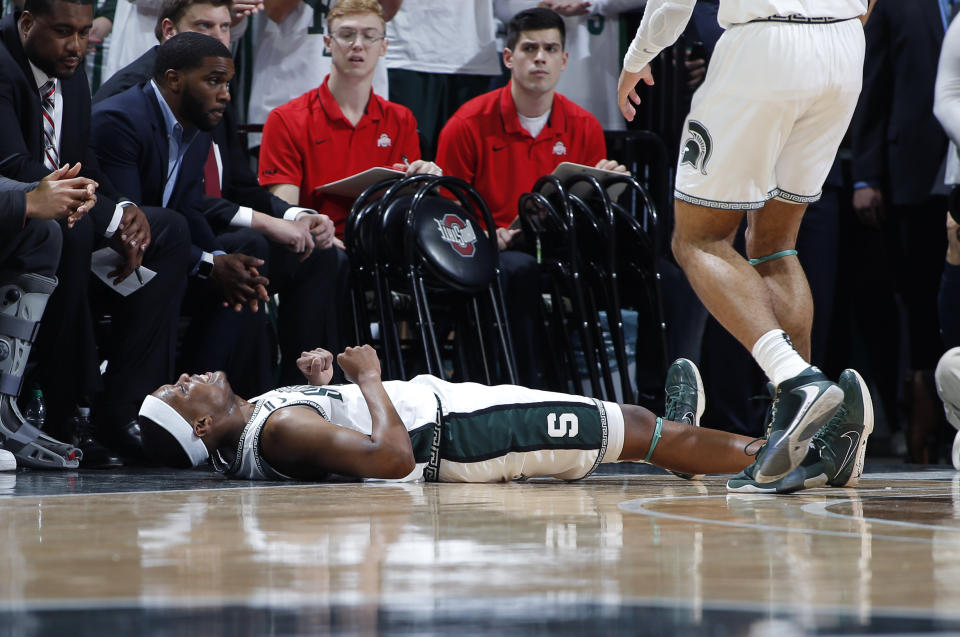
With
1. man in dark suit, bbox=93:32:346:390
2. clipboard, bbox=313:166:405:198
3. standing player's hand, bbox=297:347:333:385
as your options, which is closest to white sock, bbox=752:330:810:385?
standing player's hand, bbox=297:347:333:385

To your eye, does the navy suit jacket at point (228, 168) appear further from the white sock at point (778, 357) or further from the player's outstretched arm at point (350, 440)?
the white sock at point (778, 357)

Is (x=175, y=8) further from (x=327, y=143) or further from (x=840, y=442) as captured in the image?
(x=840, y=442)

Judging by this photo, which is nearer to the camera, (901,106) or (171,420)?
(171,420)

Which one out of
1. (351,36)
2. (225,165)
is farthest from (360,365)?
(351,36)

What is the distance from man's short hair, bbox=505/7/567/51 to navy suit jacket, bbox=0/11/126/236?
1890 mm

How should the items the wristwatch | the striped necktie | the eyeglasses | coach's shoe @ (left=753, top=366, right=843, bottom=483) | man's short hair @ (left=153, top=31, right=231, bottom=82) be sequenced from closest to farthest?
coach's shoe @ (left=753, top=366, right=843, bottom=483) → the striped necktie → the wristwatch → man's short hair @ (left=153, top=31, right=231, bottom=82) → the eyeglasses

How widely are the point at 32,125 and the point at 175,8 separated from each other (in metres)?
1.02

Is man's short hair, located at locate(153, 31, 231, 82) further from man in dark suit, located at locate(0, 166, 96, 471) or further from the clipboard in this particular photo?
man in dark suit, located at locate(0, 166, 96, 471)

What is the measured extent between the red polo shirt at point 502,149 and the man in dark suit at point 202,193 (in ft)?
3.16

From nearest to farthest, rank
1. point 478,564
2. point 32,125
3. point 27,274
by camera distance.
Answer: point 478,564
point 27,274
point 32,125

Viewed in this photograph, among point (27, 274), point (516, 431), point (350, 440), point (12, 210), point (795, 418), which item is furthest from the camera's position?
point (27, 274)

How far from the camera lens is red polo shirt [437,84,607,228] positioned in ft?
16.9

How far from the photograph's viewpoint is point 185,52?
420 cm

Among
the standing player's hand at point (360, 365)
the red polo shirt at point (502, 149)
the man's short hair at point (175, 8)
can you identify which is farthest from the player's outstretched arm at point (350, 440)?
the red polo shirt at point (502, 149)
